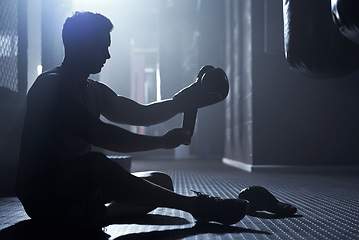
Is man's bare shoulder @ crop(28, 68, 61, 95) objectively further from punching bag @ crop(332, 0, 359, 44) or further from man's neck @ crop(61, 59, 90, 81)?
punching bag @ crop(332, 0, 359, 44)

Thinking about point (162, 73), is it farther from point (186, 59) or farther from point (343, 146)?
point (343, 146)

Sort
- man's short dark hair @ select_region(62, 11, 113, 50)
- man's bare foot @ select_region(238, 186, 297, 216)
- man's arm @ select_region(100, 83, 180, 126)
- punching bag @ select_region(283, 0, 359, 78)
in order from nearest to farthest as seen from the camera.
A: man's short dark hair @ select_region(62, 11, 113, 50) < man's arm @ select_region(100, 83, 180, 126) < man's bare foot @ select_region(238, 186, 297, 216) < punching bag @ select_region(283, 0, 359, 78)

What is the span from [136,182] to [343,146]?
128 inches

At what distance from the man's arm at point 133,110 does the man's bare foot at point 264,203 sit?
447mm

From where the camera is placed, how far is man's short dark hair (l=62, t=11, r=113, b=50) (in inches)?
49.0

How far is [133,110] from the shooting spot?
58.7 inches

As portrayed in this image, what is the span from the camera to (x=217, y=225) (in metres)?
1.37

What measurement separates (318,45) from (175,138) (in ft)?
2.86

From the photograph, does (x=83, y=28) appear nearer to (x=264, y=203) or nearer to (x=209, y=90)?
(x=209, y=90)

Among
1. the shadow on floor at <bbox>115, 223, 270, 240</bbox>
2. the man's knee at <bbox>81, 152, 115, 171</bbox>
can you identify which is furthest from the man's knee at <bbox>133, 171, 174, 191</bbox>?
the man's knee at <bbox>81, 152, 115, 171</bbox>

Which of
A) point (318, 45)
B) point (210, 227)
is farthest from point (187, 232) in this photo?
point (318, 45)

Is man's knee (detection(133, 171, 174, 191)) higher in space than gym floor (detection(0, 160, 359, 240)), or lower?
higher

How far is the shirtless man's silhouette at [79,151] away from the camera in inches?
45.6

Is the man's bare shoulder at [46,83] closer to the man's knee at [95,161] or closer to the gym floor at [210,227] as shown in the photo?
the man's knee at [95,161]
